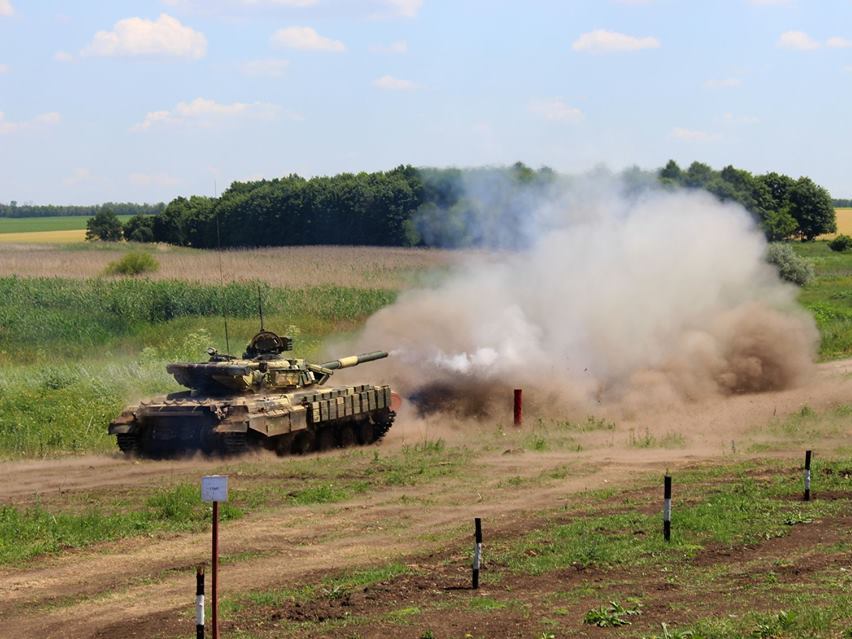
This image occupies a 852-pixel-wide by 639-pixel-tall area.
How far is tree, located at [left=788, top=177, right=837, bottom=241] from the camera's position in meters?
95.8

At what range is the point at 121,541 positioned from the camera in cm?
1933

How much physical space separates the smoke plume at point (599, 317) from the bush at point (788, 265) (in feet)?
72.9

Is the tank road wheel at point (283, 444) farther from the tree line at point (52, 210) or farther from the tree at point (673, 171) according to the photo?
the tree line at point (52, 210)

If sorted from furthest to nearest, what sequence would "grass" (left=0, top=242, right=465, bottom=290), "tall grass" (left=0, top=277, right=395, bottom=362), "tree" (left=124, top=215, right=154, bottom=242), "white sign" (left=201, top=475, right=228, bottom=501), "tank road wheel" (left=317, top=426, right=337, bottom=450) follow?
1. "tree" (left=124, top=215, right=154, bottom=242)
2. "grass" (left=0, top=242, right=465, bottom=290)
3. "tall grass" (left=0, top=277, right=395, bottom=362)
4. "tank road wheel" (left=317, top=426, right=337, bottom=450)
5. "white sign" (left=201, top=475, right=228, bottom=501)

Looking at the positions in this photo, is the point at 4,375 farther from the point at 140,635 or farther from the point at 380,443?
the point at 140,635

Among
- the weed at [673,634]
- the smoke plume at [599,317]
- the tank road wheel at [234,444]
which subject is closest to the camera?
the weed at [673,634]

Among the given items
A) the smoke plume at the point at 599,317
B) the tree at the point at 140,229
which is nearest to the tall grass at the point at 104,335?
the smoke plume at the point at 599,317

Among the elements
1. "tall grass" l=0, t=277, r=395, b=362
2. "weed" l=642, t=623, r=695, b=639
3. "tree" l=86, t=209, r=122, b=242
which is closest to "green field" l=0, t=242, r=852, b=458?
"tall grass" l=0, t=277, r=395, b=362

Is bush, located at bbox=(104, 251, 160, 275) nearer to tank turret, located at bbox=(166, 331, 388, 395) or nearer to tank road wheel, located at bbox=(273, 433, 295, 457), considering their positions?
tank turret, located at bbox=(166, 331, 388, 395)

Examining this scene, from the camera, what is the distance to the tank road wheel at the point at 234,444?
2619cm

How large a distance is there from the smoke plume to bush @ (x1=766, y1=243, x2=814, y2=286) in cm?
2221

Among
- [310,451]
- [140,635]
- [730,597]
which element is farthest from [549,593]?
[310,451]

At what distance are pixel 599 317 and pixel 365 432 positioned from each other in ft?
26.3

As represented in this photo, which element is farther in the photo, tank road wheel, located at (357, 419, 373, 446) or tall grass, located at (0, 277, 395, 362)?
tall grass, located at (0, 277, 395, 362)
